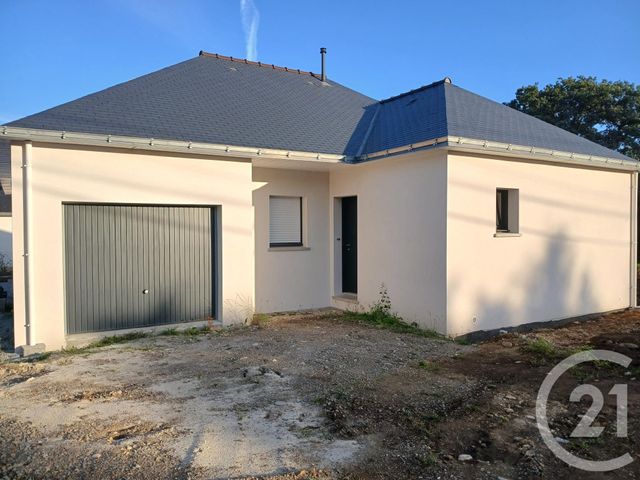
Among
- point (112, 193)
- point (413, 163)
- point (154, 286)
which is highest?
point (413, 163)

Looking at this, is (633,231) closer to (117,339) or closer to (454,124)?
(454,124)

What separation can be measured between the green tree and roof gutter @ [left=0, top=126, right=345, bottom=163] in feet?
71.2

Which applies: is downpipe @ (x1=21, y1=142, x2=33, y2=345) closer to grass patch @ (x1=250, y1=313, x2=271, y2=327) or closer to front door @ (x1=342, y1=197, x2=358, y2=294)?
grass patch @ (x1=250, y1=313, x2=271, y2=327)

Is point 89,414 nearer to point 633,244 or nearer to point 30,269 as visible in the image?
point 30,269

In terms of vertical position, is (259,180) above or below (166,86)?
below

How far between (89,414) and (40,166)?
4.36m

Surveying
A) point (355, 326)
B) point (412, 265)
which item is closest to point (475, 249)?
point (412, 265)

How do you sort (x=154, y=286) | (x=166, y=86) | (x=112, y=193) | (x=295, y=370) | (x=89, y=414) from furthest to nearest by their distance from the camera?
(x=166, y=86), (x=154, y=286), (x=112, y=193), (x=295, y=370), (x=89, y=414)

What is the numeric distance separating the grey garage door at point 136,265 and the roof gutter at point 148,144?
Answer: 3.45 ft

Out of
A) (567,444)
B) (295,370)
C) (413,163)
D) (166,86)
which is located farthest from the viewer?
Answer: (166,86)

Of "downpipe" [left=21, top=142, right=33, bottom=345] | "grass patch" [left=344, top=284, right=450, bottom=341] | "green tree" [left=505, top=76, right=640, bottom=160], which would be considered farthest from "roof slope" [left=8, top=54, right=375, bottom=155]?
"green tree" [left=505, top=76, right=640, bottom=160]

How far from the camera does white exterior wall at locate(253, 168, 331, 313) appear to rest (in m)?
10.2

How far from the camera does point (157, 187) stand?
806cm

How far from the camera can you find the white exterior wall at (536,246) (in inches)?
339
